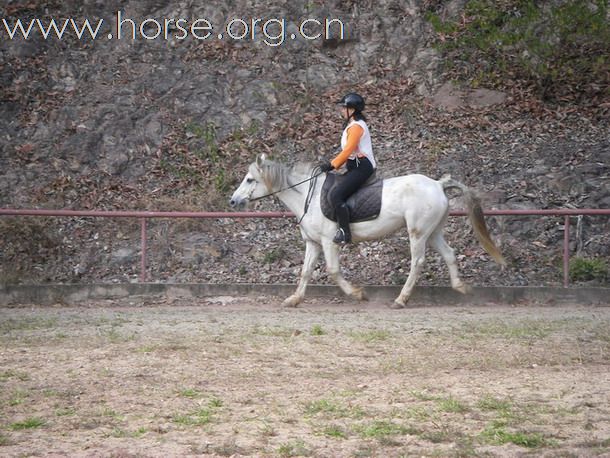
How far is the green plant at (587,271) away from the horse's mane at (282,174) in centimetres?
440

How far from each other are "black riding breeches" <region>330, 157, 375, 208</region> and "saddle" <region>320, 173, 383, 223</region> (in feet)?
0.36

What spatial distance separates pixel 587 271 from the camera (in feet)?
52.4

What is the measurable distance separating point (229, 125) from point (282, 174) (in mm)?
6250

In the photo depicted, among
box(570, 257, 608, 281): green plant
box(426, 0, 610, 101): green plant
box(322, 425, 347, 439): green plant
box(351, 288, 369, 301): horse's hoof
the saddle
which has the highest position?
box(426, 0, 610, 101): green plant

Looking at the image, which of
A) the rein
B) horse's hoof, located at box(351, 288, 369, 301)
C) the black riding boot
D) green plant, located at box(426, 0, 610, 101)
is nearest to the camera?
the black riding boot

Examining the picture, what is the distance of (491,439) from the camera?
6926 millimetres

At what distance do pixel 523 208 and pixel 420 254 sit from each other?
3.87 m

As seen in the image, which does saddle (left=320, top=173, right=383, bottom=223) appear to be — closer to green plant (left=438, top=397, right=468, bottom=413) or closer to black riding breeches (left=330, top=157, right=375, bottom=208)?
black riding breeches (left=330, top=157, right=375, bottom=208)

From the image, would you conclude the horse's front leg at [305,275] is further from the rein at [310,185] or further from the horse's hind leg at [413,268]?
the horse's hind leg at [413,268]

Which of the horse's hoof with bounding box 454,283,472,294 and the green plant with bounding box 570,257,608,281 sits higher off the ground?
the green plant with bounding box 570,257,608,281

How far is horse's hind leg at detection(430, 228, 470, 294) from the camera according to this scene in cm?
1477

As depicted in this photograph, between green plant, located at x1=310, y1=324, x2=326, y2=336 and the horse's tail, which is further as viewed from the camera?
the horse's tail

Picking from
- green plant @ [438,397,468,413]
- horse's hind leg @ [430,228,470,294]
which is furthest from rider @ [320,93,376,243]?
green plant @ [438,397,468,413]

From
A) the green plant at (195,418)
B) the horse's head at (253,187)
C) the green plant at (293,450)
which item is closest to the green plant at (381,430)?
the green plant at (293,450)
